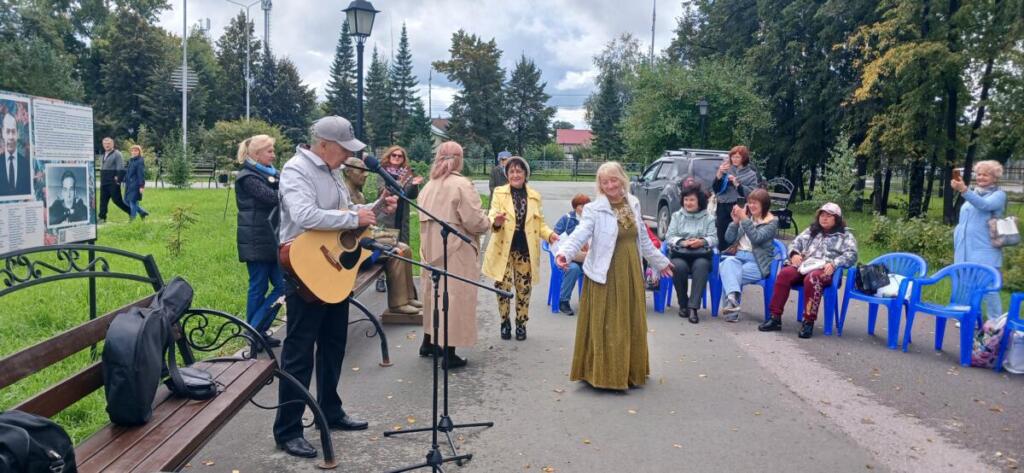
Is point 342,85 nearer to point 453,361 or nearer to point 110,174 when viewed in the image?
point 110,174

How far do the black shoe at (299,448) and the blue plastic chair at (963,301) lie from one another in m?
5.41

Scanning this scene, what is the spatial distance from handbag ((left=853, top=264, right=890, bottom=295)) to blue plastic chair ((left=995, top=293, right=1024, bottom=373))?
3.71 ft

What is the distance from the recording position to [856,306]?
30.1 feet

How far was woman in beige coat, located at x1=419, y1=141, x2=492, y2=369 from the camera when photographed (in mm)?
5941

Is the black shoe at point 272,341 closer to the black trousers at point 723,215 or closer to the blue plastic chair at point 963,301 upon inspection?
the blue plastic chair at point 963,301

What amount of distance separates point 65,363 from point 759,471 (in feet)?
16.9

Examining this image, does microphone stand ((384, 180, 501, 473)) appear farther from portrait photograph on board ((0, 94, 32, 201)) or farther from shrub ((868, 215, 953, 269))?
shrub ((868, 215, 953, 269))

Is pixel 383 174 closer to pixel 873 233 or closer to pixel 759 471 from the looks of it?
pixel 759 471

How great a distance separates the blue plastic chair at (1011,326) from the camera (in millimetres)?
6134

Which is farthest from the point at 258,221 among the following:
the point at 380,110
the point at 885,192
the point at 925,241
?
the point at 380,110

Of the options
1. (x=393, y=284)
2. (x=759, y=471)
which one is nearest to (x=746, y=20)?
(x=393, y=284)

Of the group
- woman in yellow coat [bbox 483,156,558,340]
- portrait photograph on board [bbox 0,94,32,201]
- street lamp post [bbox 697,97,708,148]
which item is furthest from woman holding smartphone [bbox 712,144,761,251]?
street lamp post [bbox 697,97,708,148]

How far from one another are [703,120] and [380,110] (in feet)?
182

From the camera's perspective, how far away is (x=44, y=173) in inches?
201
